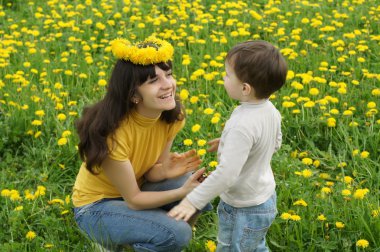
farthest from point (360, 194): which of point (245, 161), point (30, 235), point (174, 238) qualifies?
point (30, 235)

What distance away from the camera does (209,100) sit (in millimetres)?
4238

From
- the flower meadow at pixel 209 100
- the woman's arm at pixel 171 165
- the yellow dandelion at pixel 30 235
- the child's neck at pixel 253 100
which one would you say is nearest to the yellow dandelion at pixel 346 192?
the flower meadow at pixel 209 100

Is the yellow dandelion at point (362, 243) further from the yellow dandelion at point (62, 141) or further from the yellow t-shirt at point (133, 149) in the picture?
the yellow dandelion at point (62, 141)

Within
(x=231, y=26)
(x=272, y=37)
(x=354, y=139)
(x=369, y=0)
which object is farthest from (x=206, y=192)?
(x=369, y=0)

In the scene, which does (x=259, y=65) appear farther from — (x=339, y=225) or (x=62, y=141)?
(x=62, y=141)

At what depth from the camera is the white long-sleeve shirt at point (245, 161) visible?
232 centimetres

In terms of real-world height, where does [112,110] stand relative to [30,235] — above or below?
above

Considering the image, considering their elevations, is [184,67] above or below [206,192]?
below

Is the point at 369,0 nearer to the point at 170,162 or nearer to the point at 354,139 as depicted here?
the point at 354,139

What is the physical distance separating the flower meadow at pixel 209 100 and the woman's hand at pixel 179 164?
0.33m

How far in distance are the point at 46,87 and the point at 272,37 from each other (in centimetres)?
194

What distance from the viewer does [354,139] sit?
3688mm

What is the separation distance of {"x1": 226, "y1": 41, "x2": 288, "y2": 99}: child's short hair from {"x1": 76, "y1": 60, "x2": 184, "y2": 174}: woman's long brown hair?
1.45 feet

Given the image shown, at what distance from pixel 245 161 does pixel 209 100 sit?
189cm
